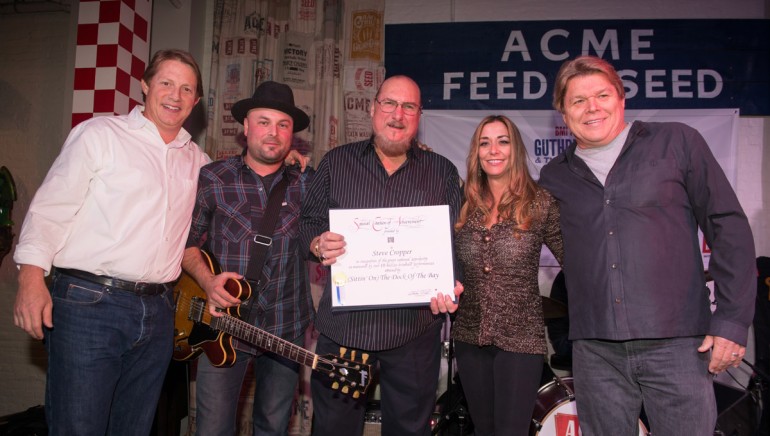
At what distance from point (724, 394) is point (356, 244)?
330cm

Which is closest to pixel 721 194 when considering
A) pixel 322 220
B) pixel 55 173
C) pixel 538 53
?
pixel 322 220

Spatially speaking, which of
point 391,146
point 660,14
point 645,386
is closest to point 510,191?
point 391,146

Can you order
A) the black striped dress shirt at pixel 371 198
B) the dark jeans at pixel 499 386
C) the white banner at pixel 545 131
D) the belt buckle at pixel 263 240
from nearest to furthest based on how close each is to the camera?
the dark jeans at pixel 499 386 < the black striped dress shirt at pixel 371 198 < the belt buckle at pixel 263 240 < the white banner at pixel 545 131

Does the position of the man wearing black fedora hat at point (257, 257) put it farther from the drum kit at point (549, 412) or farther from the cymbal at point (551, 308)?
the cymbal at point (551, 308)

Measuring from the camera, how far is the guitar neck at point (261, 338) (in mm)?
2422

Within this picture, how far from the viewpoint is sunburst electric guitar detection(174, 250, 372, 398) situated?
7.42 feet

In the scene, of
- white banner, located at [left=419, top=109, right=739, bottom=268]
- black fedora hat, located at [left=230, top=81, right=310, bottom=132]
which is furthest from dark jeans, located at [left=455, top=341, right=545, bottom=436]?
white banner, located at [left=419, top=109, right=739, bottom=268]

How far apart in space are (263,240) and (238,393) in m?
0.82

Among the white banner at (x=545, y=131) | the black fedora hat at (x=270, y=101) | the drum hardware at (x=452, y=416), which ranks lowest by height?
the drum hardware at (x=452, y=416)

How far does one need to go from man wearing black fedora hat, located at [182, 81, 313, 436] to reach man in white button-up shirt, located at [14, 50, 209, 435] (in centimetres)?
18

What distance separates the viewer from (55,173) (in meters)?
2.20

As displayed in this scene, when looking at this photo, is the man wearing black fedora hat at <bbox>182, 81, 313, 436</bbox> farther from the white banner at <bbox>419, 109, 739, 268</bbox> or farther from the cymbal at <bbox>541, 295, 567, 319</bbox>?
the white banner at <bbox>419, 109, 739, 268</bbox>

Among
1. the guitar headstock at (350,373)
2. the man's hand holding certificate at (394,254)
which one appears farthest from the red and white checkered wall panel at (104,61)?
the guitar headstock at (350,373)

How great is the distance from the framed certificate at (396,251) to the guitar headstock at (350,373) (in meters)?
0.33
